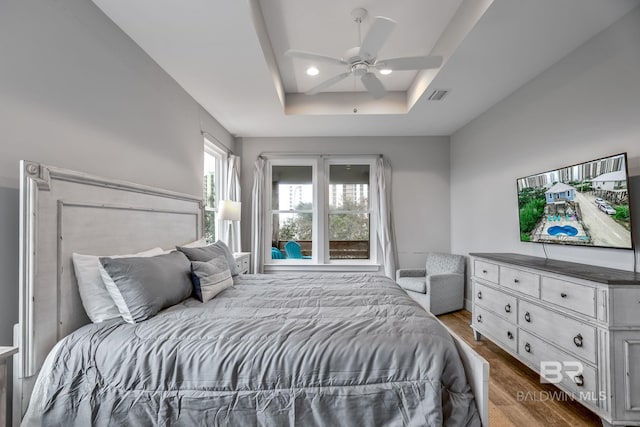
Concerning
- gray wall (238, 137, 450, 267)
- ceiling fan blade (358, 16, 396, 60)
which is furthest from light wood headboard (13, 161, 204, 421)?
gray wall (238, 137, 450, 267)

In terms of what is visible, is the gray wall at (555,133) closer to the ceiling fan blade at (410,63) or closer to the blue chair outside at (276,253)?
the ceiling fan blade at (410,63)

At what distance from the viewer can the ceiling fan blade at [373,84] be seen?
7.49 ft

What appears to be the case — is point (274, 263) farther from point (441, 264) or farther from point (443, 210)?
point (443, 210)

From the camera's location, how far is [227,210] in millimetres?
3518

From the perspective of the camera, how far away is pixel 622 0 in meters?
1.78

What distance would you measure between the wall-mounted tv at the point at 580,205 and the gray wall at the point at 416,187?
5.83ft

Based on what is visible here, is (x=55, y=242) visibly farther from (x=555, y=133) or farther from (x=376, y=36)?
(x=555, y=133)

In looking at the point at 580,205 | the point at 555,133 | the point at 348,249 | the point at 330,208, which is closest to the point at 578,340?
the point at 580,205

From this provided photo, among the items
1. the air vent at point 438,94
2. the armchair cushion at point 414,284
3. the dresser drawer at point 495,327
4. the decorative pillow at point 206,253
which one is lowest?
the dresser drawer at point 495,327

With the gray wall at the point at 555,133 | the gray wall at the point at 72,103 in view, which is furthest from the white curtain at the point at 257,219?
the gray wall at the point at 555,133

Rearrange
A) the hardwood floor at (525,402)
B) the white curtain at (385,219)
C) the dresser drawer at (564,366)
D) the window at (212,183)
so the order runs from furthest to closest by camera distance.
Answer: the white curtain at (385,219)
the window at (212,183)
the hardwood floor at (525,402)
the dresser drawer at (564,366)

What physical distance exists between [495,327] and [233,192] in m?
3.60

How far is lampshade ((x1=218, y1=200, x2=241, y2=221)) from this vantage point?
11.5 feet

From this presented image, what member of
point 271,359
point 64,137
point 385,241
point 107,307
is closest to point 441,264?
point 385,241
